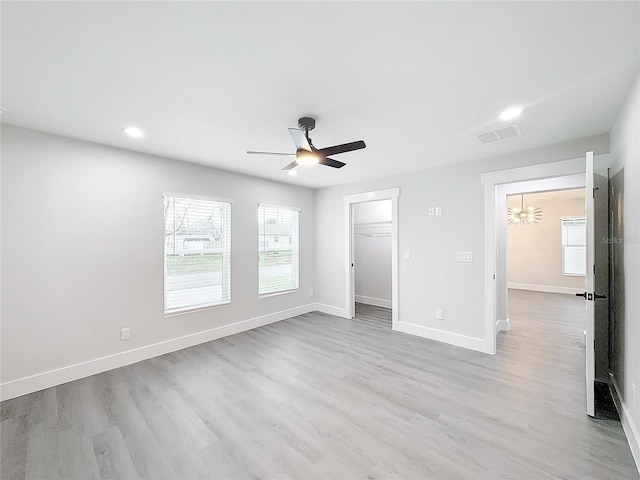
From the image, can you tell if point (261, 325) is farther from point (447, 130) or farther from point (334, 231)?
point (447, 130)

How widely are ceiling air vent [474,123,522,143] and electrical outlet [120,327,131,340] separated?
179 inches

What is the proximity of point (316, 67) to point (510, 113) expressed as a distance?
1789 millimetres

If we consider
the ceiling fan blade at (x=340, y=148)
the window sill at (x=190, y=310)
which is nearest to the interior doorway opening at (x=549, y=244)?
the ceiling fan blade at (x=340, y=148)

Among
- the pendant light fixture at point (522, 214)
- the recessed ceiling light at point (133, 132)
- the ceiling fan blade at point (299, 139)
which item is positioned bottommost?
the pendant light fixture at point (522, 214)

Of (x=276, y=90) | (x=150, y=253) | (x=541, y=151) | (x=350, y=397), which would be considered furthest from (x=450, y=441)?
(x=150, y=253)

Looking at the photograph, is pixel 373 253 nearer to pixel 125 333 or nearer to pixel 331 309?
pixel 331 309

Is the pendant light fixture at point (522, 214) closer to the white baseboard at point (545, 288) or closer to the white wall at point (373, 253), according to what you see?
the white baseboard at point (545, 288)

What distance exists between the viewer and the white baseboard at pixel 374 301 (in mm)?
6012

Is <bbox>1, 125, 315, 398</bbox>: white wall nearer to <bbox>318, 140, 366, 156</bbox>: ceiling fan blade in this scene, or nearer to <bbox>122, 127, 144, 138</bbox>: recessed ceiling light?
<bbox>122, 127, 144, 138</bbox>: recessed ceiling light

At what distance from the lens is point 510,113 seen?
2332mm

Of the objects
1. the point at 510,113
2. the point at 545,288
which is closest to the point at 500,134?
the point at 510,113

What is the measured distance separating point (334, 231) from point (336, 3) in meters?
4.17

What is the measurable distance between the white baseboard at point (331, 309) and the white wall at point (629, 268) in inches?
140

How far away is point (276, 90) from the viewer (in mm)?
1987
